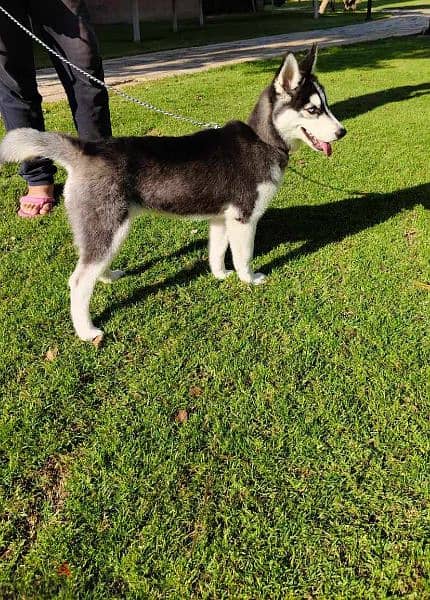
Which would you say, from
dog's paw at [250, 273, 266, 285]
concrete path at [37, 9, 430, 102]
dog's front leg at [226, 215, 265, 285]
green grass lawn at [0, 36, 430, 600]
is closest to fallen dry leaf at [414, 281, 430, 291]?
green grass lawn at [0, 36, 430, 600]

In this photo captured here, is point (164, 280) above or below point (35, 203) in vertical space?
below

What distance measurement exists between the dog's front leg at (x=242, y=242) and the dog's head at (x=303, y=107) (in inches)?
28.9

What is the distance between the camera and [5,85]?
4.68m

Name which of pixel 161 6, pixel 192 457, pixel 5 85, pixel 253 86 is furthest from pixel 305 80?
pixel 161 6

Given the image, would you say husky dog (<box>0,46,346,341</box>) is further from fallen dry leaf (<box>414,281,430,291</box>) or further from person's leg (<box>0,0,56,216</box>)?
person's leg (<box>0,0,56,216</box>)

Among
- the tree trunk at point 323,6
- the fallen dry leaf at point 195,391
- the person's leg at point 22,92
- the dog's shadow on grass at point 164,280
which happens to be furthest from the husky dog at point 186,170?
the tree trunk at point 323,6

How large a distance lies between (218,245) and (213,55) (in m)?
14.9

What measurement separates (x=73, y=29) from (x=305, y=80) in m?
2.28

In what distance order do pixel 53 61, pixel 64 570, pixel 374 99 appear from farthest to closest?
pixel 374 99
pixel 53 61
pixel 64 570

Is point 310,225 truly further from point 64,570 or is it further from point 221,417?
point 64,570

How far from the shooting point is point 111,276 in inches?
159

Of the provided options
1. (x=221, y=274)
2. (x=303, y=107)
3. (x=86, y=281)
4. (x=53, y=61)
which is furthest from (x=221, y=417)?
(x=53, y=61)

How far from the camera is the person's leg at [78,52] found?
167 inches

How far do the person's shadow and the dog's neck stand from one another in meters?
1.10
